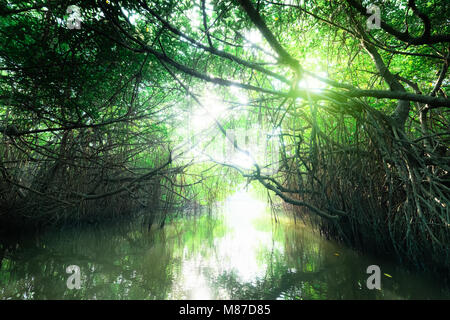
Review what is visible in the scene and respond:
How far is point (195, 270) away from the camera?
2.39 metres

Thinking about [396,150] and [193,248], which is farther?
[193,248]

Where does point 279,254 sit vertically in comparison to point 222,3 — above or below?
below

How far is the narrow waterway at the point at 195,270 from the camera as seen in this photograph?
1.83 metres

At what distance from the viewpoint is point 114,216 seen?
5.07 metres

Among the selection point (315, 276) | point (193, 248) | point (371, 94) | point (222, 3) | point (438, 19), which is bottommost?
point (315, 276)

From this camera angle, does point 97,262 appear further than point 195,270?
Yes

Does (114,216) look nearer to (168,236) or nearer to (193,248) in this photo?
(168,236)

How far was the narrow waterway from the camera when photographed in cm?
183
